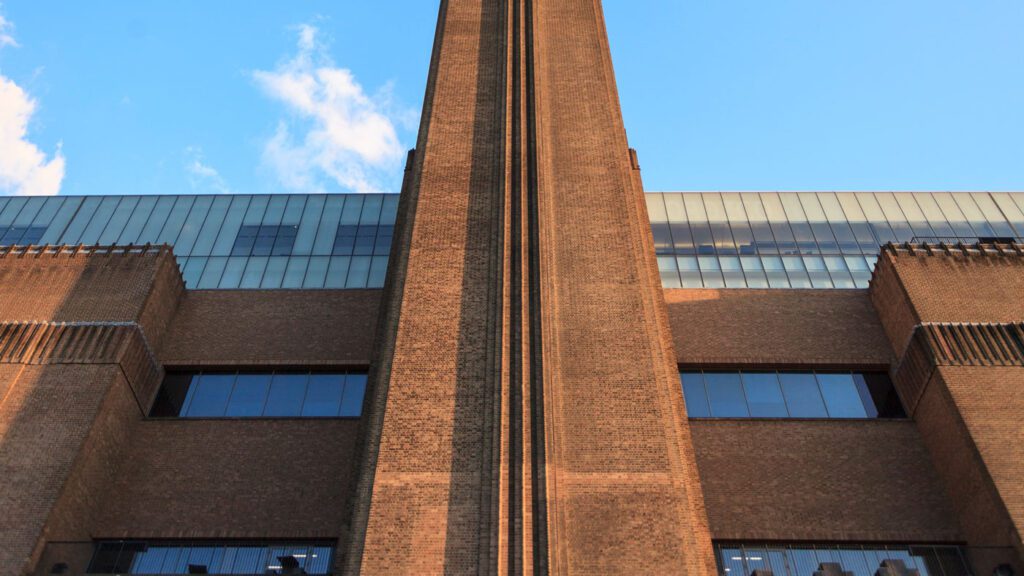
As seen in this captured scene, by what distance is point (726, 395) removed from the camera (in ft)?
92.5

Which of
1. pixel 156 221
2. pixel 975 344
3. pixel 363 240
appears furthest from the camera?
pixel 156 221

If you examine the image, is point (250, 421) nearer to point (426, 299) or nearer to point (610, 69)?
point (426, 299)

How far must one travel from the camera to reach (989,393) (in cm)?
2419

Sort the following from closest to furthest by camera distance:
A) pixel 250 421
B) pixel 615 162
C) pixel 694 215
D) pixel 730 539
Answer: pixel 730 539
pixel 250 421
pixel 615 162
pixel 694 215

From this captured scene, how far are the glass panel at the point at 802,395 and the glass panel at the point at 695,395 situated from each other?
2.48 metres

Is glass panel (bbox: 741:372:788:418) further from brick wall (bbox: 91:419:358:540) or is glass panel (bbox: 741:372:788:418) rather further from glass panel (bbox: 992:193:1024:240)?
glass panel (bbox: 992:193:1024:240)

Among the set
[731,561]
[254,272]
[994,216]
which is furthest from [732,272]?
[254,272]

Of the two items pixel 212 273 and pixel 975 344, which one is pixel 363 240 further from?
pixel 975 344

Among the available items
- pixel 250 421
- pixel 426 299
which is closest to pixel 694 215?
pixel 426 299

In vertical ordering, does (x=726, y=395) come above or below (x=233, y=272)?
below

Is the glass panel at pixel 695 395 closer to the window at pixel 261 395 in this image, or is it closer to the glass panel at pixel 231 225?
the window at pixel 261 395

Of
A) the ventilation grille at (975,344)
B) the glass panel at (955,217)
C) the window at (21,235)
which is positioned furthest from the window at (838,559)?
the window at (21,235)

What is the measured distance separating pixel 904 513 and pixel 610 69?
20.7 meters

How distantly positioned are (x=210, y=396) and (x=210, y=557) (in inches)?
255
